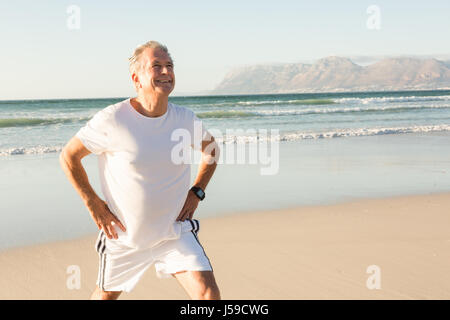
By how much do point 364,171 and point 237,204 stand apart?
11.3 feet

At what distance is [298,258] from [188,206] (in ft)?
7.36

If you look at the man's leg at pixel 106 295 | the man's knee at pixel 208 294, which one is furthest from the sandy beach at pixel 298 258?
the man's knee at pixel 208 294

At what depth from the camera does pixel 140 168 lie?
267cm

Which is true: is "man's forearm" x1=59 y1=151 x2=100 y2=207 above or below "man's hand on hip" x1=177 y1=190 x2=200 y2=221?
above

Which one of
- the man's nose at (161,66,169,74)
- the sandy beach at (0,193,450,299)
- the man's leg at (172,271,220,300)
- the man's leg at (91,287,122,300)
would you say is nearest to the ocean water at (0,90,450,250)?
the sandy beach at (0,193,450,299)

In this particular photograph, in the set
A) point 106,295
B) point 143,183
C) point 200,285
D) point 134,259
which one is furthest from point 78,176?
point 200,285

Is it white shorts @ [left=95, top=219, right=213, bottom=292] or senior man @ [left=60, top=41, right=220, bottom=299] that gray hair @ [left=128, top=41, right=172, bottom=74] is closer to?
senior man @ [left=60, top=41, right=220, bottom=299]

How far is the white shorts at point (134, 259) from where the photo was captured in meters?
2.81

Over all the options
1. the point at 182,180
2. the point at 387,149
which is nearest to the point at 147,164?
A: the point at 182,180

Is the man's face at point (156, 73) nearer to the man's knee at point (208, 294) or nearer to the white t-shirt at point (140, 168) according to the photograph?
the white t-shirt at point (140, 168)

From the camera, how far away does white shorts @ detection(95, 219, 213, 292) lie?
2.81 m

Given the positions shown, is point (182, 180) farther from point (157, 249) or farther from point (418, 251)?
point (418, 251)

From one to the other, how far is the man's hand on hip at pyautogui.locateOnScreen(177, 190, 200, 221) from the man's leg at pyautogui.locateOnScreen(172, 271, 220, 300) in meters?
0.33

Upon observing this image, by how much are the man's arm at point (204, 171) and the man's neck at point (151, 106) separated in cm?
40
